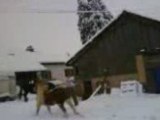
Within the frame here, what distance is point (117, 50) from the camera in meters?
32.2

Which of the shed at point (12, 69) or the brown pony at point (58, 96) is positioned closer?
the brown pony at point (58, 96)

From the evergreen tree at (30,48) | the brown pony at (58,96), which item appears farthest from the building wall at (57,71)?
the brown pony at (58,96)

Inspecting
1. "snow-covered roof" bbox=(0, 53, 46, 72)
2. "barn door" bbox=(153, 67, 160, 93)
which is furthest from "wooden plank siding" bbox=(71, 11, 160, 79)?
"snow-covered roof" bbox=(0, 53, 46, 72)

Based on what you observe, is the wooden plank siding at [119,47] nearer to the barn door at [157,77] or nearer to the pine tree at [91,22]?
the barn door at [157,77]

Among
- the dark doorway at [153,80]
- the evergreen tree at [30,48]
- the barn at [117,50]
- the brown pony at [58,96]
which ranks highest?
the evergreen tree at [30,48]

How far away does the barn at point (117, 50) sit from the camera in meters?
29.5

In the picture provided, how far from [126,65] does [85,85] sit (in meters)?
3.82

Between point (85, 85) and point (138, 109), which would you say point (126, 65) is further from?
point (138, 109)

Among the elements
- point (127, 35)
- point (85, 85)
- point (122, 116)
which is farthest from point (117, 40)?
point (122, 116)

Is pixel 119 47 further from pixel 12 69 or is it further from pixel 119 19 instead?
pixel 12 69

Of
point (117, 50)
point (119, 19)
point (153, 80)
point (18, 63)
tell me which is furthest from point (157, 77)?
point (18, 63)

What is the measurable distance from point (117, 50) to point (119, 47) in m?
0.31

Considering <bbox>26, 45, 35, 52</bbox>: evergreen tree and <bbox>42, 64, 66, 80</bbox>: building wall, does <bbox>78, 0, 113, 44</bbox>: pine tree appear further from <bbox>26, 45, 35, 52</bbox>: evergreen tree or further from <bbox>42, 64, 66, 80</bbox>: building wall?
<bbox>26, 45, 35, 52</bbox>: evergreen tree

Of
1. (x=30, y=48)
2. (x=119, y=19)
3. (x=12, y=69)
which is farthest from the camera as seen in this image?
(x=30, y=48)
